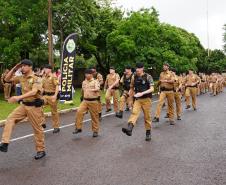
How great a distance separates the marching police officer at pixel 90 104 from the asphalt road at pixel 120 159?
312 mm

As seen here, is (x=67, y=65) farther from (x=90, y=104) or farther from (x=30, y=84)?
(x=30, y=84)

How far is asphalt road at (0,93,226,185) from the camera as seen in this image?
712 cm

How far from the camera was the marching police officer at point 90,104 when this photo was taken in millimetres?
11555

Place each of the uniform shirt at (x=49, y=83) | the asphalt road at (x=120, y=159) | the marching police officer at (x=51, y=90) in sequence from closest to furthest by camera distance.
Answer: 1. the asphalt road at (x=120, y=159)
2. the marching police officer at (x=51, y=90)
3. the uniform shirt at (x=49, y=83)

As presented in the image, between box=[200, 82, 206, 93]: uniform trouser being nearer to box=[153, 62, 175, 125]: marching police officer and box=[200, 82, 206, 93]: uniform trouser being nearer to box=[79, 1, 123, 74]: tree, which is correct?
box=[79, 1, 123, 74]: tree

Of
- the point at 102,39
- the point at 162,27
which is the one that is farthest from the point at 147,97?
the point at 102,39

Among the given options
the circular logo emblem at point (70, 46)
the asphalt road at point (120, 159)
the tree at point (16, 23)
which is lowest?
the asphalt road at point (120, 159)

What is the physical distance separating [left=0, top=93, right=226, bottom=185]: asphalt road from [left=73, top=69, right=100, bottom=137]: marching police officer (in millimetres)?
312

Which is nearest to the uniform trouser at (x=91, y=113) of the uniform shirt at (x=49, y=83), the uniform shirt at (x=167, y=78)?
the uniform shirt at (x=49, y=83)

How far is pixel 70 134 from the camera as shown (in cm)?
1197

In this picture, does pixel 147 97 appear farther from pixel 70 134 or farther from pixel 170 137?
pixel 70 134

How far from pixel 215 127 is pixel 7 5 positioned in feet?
49.6

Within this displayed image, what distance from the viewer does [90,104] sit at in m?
11.7

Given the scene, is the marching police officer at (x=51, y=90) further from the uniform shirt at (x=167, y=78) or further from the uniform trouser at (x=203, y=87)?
the uniform trouser at (x=203, y=87)
